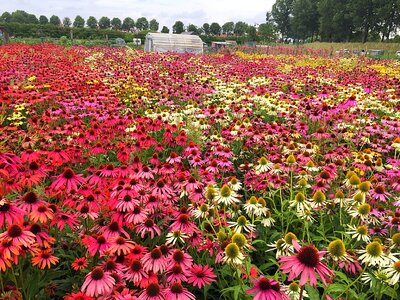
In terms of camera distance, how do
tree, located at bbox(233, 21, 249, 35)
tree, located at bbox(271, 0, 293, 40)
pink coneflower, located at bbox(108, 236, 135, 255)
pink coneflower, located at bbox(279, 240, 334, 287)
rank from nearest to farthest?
pink coneflower, located at bbox(279, 240, 334, 287), pink coneflower, located at bbox(108, 236, 135, 255), tree, located at bbox(233, 21, 249, 35), tree, located at bbox(271, 0, 293, 40)

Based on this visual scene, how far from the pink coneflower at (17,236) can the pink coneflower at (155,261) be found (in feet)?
1.65

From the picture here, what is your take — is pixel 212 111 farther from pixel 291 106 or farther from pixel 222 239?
pixel 222 239

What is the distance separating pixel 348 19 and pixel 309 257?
56899 mm

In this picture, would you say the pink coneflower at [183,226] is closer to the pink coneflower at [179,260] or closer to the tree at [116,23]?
the pink coneflower at [179,260]

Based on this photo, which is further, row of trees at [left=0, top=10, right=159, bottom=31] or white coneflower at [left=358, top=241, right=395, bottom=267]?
row of trees at [left=0, top=10, right=159, bottom=31]

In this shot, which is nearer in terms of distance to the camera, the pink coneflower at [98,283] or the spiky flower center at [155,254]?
the pink coneflower at [98,283]

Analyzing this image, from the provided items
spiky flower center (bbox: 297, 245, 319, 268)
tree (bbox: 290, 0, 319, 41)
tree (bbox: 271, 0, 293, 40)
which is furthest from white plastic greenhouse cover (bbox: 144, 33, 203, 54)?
tree (bbox: 271, 0, 293, 40)

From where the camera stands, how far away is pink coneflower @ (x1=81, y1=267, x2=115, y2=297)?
1.40 meters

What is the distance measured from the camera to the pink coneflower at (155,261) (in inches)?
61.0

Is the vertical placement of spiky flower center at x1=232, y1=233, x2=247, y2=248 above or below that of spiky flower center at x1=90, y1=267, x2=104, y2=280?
above

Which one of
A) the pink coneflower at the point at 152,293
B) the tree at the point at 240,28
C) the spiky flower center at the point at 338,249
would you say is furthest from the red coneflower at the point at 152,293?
the tree at the point at 240,28

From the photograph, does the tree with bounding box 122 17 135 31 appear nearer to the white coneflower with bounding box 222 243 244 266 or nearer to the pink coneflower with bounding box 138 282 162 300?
the white coneflower with bounding box 222 243 244 266

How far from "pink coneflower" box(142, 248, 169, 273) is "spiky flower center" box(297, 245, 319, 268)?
62 centimetres

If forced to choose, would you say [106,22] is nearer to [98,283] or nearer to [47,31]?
[47,31]
